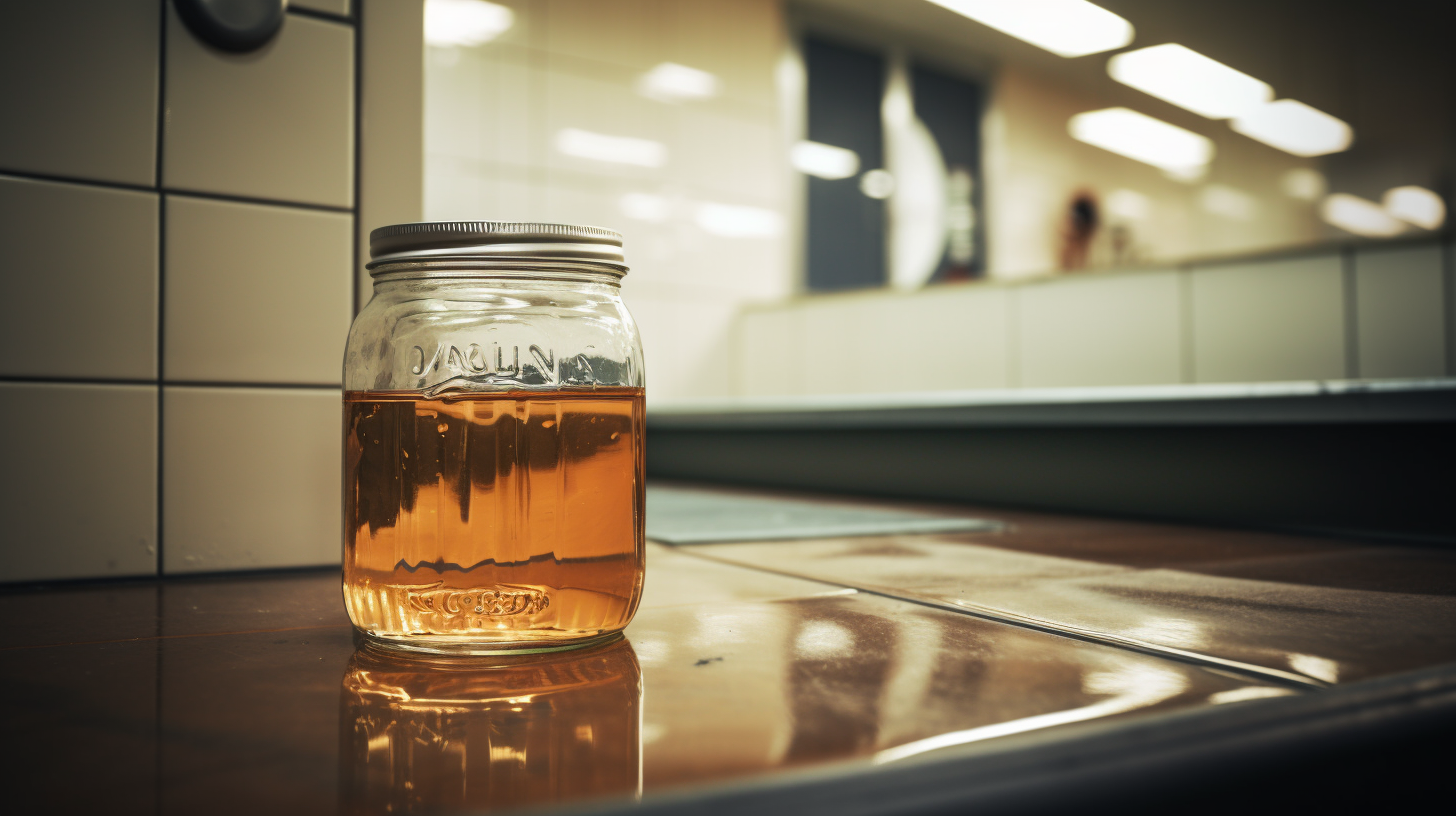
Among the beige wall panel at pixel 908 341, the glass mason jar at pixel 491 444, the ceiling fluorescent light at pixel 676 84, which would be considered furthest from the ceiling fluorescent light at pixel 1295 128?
the glass mason jar at pixel 491 444

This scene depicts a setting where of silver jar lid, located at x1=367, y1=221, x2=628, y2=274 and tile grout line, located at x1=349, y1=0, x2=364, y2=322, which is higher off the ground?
tile grout line, located at x1=349, y1=0, x2=364, y2=322

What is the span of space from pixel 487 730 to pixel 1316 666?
420 mm

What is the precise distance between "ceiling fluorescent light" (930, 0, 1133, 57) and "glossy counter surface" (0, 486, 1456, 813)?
4495 mm

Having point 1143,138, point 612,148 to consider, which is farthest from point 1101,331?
point 1143,138

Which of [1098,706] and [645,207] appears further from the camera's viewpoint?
[645,207]

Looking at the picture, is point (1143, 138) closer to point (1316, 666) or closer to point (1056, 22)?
point (1056, 22)

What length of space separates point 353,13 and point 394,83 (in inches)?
2.9

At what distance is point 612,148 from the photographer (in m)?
4.20

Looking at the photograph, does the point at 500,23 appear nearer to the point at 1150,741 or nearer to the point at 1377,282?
the point at 1377,282

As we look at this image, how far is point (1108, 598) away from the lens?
772mm

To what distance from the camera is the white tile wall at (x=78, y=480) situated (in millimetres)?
828

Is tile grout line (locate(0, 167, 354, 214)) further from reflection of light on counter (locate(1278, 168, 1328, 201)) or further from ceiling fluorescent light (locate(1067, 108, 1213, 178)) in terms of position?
reflection of light on counter (locate(1278, 168, 1328, 201))

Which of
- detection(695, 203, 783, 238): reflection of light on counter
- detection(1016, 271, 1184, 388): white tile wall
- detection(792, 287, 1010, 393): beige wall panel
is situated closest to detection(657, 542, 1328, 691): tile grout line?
detection(1016, 271, 1184, 388): white tile wall

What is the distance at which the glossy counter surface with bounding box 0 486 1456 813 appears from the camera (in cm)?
37
